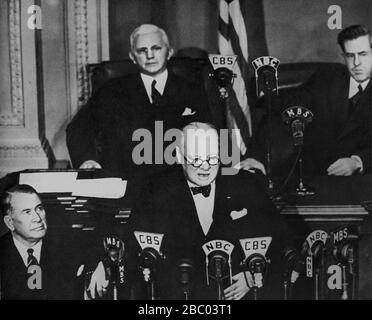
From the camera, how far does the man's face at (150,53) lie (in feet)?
10.8

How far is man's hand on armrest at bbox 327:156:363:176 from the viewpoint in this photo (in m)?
3.33

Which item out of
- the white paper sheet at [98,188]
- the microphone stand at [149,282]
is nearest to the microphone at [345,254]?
the microphone stand at [149,282]

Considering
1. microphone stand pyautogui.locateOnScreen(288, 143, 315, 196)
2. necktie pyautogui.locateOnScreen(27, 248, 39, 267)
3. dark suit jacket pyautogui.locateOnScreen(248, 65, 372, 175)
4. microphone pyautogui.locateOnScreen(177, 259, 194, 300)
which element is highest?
dark suit jacket pyautogui.locateOnScreen(248, 65, 372, 175)

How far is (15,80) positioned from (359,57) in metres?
1.36

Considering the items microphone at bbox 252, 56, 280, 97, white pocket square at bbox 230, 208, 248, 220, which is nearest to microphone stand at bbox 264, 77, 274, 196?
microphone at bbox 252, 56, 280, 97

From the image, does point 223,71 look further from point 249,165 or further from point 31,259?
point 31,259

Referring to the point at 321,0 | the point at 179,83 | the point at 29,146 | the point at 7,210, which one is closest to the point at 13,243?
the point at 7,210

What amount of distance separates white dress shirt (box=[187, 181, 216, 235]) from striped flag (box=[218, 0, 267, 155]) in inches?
8.8

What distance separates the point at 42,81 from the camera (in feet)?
10.9

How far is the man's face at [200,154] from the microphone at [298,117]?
0.96 ft

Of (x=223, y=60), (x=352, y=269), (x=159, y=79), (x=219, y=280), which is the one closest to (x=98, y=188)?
(x=159, y=79)

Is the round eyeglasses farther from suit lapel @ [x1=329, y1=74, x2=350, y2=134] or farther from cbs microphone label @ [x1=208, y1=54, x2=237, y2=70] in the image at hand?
suit lapel @ [x1=329, y1=74, x2=350, y2=134]

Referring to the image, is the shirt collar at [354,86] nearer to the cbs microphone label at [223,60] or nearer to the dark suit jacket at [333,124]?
the dark suit jacket at [333,124]
